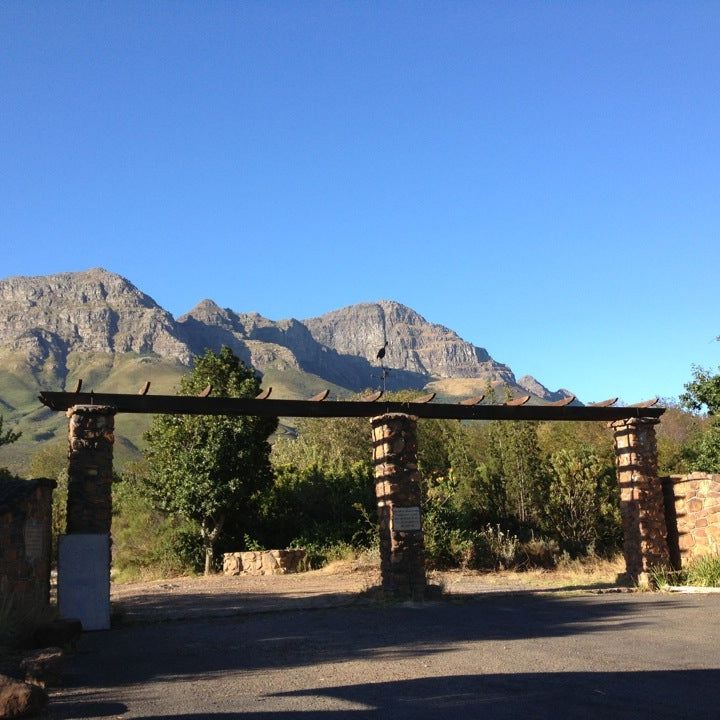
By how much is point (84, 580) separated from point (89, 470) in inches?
66.8

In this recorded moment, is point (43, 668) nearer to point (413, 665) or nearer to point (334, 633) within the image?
point (413, 665)

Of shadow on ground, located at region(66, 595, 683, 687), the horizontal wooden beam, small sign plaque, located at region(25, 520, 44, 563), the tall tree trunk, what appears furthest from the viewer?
the tall tree trunk

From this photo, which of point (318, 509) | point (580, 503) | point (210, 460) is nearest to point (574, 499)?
point (580, 503)

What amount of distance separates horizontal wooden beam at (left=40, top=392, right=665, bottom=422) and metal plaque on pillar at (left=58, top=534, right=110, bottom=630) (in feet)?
7.18

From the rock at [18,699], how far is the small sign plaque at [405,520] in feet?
28.6

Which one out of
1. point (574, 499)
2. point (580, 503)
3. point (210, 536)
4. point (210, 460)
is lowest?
point (210, 536)

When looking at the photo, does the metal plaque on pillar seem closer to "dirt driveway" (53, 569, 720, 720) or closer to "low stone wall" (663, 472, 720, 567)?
"dirt driveway" (53, 569, 720, 720)

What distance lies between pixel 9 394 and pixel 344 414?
144 m

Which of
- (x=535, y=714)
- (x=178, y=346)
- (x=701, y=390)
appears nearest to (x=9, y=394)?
(x=178, y=346)

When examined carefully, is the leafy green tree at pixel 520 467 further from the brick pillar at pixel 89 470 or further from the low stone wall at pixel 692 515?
the brick pillar at pixel 89 470

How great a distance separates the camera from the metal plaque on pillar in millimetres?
11641

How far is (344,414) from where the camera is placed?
14258 millimetres

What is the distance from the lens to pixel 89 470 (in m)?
12.5

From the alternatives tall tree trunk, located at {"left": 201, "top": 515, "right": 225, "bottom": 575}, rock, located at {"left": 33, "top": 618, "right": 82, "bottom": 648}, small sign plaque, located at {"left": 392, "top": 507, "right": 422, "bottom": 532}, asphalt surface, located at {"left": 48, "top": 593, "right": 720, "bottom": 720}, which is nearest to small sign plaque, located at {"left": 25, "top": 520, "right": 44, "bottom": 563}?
asphalt surface, located at {"left": 48, "top": 593, "right": 720, "bottom": 720}
